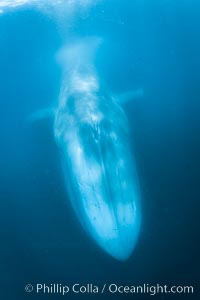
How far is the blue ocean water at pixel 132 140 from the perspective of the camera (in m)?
10.0

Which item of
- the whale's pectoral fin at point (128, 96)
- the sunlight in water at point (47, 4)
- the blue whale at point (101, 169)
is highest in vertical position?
the sunlight in water at point (47, 4)

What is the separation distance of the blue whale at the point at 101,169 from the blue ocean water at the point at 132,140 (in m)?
1.20

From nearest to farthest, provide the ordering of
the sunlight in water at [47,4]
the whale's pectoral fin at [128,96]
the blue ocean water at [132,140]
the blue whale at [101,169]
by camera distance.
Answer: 1. the blue whale at [101,169]
2. the blue ocean water at [132,140]
3. the whale's pectoral fin at [128,96]
4. the sunlight in water at [47,4]

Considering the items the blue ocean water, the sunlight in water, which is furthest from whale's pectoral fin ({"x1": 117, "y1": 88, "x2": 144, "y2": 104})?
the sunlight in water

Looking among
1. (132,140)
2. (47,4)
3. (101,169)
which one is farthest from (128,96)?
(47,4)

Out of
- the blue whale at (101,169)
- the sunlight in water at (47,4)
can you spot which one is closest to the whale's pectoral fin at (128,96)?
the blue whale at (101,169)

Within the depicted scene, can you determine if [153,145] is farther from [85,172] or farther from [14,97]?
[14,97]

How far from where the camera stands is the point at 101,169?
841 centimetres

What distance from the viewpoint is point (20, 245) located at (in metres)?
11.3

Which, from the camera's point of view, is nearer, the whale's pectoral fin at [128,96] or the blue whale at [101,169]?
the blue whale at [101,169]

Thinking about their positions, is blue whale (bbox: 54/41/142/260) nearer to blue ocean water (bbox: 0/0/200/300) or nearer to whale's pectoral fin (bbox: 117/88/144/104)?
blue ocean water (bbox: 0/0/200/300)

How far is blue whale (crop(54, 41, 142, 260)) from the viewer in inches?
323

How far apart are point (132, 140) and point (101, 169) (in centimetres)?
261

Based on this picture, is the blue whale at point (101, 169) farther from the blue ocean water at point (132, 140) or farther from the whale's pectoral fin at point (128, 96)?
the whale's pectoral fin at point (128, 96)
